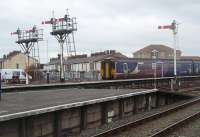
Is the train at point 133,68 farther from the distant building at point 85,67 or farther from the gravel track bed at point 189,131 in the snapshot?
the gravel track bed at point 189,131

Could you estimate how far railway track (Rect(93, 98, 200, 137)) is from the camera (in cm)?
1331

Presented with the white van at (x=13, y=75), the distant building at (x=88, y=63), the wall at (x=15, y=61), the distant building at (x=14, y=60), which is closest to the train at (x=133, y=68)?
the white van at (x=13, y=75)

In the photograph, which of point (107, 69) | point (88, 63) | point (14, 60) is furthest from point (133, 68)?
point (14, 60)

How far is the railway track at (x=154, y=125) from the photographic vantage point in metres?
13.3

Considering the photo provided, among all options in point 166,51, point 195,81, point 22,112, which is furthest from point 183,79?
point 166,51

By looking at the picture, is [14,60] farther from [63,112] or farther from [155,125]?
[63,112]

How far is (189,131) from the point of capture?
14.3 m

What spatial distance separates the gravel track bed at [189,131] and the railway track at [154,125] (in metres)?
0.20

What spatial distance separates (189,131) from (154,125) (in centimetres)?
188

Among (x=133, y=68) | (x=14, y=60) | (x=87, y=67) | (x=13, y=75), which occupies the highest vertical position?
(x=14, y=60)

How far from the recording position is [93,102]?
51.2 feet

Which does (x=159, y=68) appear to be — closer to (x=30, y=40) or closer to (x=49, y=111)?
(x=30, y=40)

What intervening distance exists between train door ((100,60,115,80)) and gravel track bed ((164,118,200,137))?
1238 inches

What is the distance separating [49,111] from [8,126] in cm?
144
